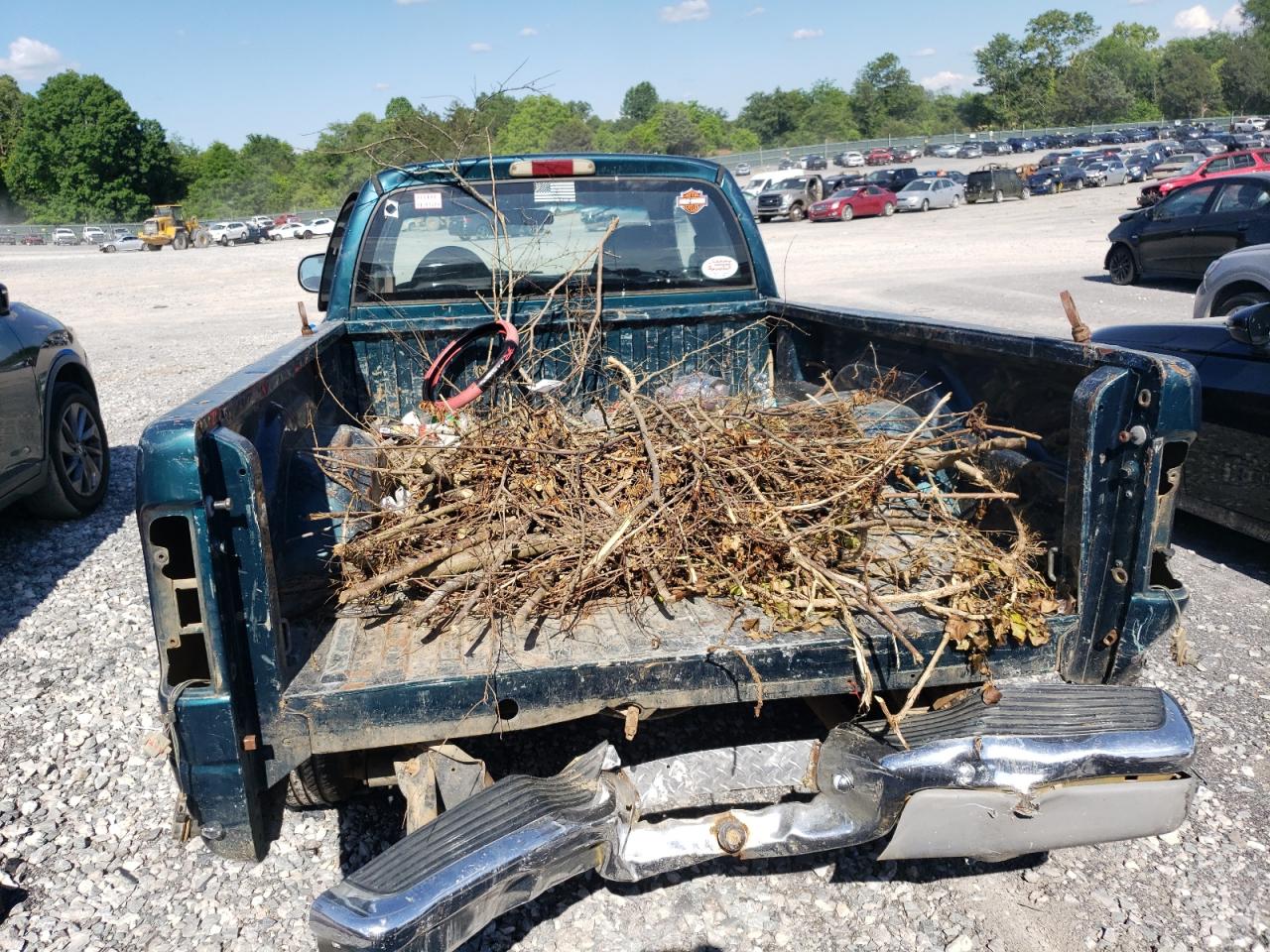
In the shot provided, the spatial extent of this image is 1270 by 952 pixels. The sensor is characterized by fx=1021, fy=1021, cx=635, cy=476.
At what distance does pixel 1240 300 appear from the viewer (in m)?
9.45

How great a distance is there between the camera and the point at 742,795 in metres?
2.58

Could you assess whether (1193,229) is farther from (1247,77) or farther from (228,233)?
(1247,77)

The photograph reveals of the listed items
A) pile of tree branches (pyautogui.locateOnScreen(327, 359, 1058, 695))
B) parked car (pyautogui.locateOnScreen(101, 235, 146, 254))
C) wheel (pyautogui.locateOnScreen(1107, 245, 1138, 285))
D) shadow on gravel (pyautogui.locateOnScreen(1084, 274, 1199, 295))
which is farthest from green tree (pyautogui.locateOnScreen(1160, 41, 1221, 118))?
pile of tree branches (pyautogui.locateOnScreen(327, 359, 1058, 695))

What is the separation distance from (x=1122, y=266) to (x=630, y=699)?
17.6 meters

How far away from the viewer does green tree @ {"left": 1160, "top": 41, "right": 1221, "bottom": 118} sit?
9781 cm

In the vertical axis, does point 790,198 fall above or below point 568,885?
above

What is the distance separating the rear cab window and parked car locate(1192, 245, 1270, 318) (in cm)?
655

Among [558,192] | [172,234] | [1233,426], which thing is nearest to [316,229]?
[172,234]

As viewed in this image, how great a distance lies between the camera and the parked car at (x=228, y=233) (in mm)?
52438

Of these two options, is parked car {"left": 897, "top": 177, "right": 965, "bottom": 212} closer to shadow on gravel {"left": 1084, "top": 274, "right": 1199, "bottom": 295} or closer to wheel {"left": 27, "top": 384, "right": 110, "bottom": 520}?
shadow on gravel {"left": 1084, "top": 274, "right": 1199, "bottom": 295}

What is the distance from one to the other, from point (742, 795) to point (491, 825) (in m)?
0.67

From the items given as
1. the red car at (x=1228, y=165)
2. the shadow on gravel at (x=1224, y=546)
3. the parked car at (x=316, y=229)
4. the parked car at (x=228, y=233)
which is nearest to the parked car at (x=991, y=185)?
the red car at (x=1228, y=165)

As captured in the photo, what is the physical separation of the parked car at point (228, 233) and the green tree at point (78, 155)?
28.8 metres

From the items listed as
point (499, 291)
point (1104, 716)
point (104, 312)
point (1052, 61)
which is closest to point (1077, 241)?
point (104, 312)
